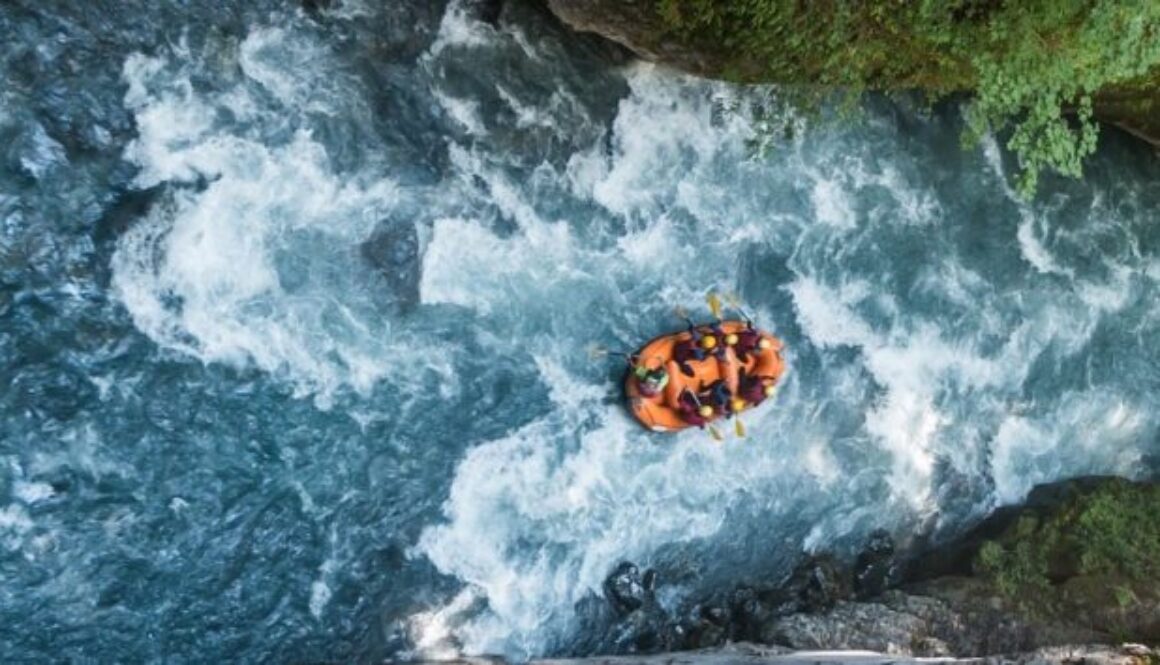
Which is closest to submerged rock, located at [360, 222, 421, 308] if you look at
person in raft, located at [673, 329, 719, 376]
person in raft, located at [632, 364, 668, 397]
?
person in raft, located at [632, 364, 668, 397]

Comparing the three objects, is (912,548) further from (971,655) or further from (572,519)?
(572,519)

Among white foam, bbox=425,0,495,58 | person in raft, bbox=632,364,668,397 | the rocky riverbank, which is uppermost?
white foam, bbox=425,0,495,58

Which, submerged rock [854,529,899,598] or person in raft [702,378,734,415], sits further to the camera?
submerged rock [854,529,899,598]

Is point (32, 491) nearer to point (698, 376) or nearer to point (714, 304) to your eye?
Result: point (698, 376)

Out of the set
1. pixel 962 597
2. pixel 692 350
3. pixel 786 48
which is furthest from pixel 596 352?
pixel 962 597

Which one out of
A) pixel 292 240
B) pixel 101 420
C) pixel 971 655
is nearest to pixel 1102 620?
pixel 971 655

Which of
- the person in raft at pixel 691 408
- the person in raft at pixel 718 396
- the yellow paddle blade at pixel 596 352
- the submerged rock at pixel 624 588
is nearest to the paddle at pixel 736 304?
the person in raft at pixel 718 396

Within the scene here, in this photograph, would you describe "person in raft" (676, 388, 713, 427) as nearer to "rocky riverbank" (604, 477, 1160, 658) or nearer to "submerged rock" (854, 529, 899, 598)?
"rocky riverbank" (604, 477, 1160, 658)
